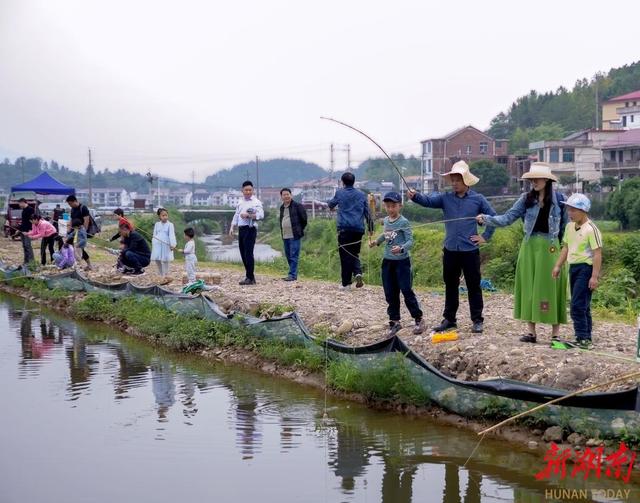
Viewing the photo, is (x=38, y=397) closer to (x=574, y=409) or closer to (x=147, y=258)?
(x=574, y=409)

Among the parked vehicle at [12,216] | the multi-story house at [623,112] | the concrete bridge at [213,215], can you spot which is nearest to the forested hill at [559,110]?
the multi-story house at [623,112]

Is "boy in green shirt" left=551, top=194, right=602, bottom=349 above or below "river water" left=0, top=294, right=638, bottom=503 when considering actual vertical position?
above

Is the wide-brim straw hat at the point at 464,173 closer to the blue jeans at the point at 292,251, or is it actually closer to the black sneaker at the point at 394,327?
the black sneaker at the point at 394,327

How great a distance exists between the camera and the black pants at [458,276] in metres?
8.79

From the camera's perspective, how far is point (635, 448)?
6301 millimetres

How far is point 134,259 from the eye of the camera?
54.4 feet

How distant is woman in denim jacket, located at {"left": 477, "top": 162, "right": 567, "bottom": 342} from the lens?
8266 millimetres

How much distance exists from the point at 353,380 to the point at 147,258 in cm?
900

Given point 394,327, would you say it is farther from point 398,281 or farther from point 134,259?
point 134,259

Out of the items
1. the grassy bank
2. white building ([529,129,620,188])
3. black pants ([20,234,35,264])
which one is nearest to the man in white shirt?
the grassy bank

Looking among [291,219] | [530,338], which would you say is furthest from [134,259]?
[530,338]

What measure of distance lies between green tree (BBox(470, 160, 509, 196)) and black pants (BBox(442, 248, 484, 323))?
46927 mm

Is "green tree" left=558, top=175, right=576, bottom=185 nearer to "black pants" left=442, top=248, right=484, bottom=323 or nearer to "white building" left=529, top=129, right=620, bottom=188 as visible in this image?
"white building" left=529, top=129, right=620, bottom=188

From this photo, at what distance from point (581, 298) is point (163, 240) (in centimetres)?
881
